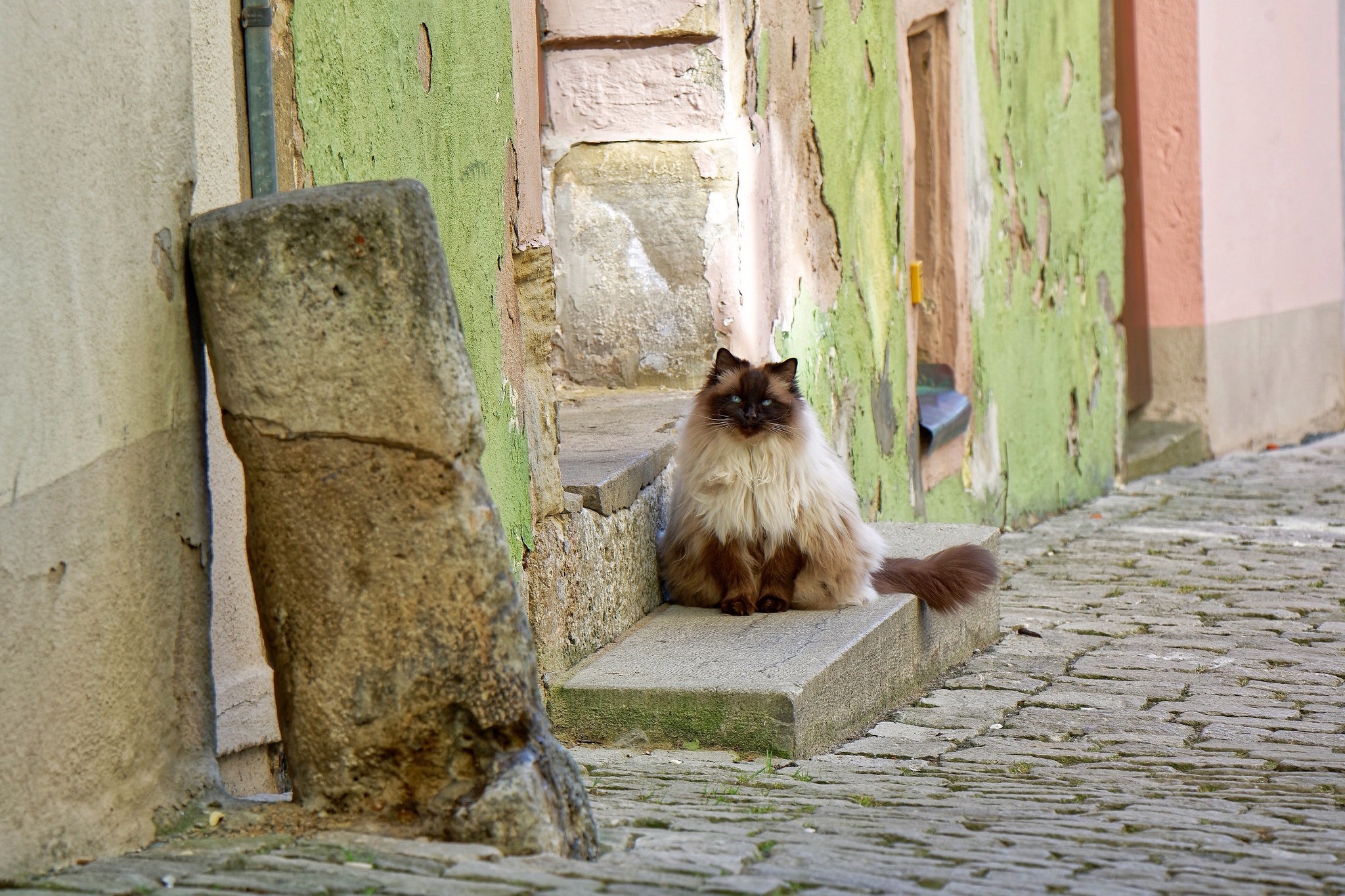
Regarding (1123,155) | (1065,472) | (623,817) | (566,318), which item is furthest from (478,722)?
(1123,155)

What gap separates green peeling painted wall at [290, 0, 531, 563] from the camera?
13.2ft

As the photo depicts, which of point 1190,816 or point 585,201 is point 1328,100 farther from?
point 1190,816

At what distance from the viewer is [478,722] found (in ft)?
10.5

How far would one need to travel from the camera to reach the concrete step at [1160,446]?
12258 mm

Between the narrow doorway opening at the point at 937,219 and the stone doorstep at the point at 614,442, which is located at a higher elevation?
the narrow doorway opening at the point at 937,219

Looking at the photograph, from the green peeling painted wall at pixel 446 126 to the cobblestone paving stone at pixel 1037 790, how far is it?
43.2 inches

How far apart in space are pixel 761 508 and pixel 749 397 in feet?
1.28

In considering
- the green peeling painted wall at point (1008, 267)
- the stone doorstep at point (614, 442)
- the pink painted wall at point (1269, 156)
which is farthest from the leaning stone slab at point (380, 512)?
the pink painted wall at point (1269, 156)

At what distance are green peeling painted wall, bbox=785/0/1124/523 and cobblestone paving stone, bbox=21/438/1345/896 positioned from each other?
1319 millimetres

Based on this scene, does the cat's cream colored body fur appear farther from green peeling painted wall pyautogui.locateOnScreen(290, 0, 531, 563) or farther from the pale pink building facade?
the pale pink building facade

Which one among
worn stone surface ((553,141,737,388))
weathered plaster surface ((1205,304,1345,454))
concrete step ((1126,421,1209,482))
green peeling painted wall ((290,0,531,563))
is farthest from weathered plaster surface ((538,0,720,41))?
weathered plaster surface ((1205,304,1345,454))

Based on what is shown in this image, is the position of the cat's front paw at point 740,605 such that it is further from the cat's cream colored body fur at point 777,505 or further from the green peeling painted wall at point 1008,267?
the green peeling painted wall at point 1008,267

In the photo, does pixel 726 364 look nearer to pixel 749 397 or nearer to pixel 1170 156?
pixel 749 397

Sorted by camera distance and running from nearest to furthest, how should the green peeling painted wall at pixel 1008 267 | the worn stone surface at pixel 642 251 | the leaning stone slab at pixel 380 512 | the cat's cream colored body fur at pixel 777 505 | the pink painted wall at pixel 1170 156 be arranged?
the leaning stone slab at pixel 380 512
the cat's cream colored body fur at pixel 777 505
the worn stone surface at pixel 642 251
the green peeling painted wall at pixel 1008 267
the pink painted wall at pixel 1170 156
